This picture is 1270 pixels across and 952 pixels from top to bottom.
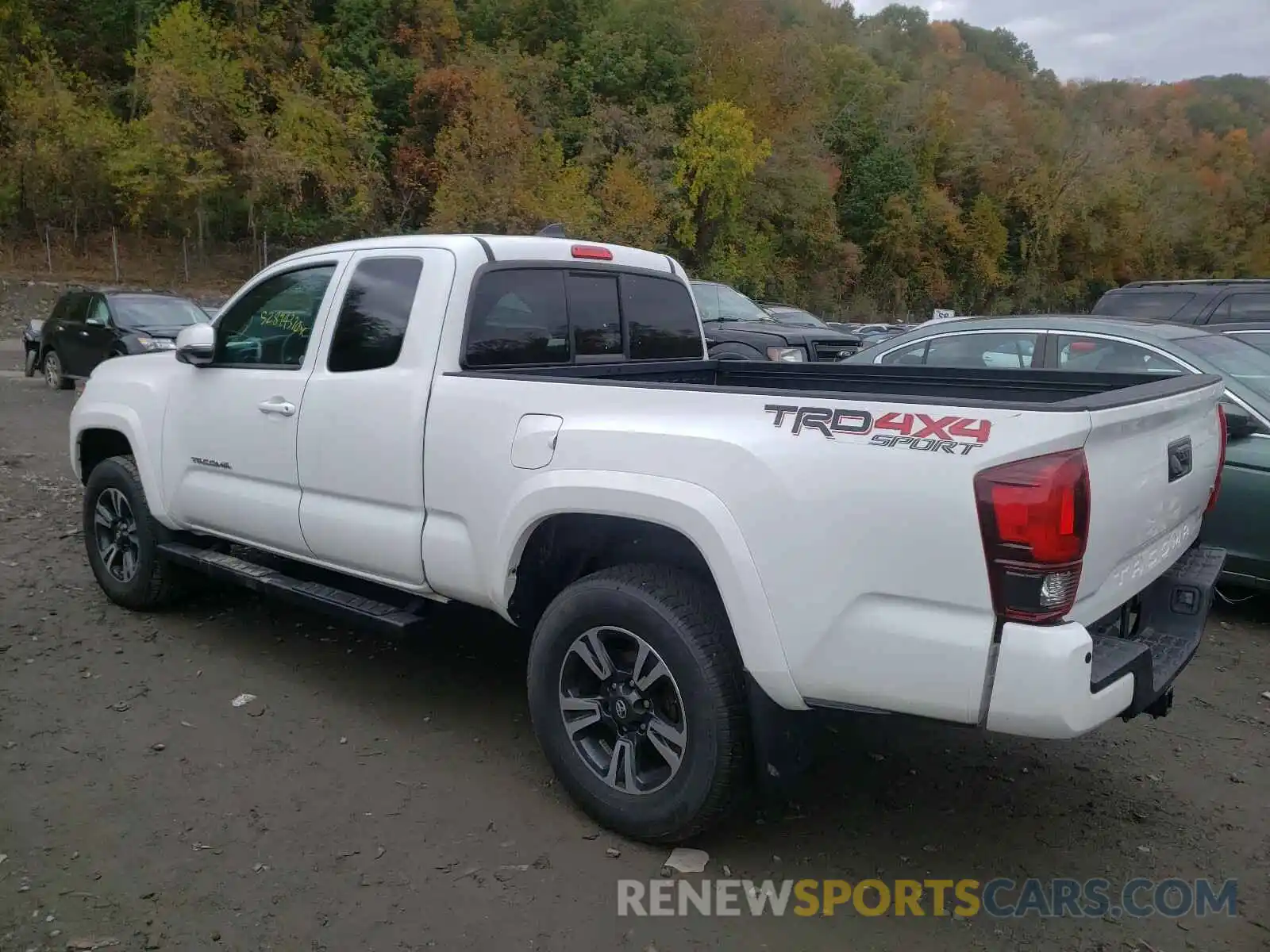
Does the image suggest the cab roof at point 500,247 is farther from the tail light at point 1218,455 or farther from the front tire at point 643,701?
the tail light at point 1218,455

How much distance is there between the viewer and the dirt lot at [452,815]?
9.28ft

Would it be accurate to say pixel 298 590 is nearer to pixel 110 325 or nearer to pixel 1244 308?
pixel 1244 308

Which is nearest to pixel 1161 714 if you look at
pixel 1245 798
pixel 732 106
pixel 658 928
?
pixel 1245 798

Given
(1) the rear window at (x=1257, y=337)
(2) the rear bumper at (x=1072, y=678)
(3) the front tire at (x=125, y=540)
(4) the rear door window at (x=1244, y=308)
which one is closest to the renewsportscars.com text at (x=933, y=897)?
(2) the rear bumper at (x=1072, y=678)

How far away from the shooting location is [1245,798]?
3.60 m

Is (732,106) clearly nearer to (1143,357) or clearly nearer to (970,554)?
(1143,357)

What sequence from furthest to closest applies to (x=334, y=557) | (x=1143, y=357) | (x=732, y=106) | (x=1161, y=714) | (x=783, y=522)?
(x=732, y=106), (x=1143, y=357), (x=334, y=557), (x=1161, y=714), (x=783, y=522)

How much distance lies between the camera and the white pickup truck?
8.04 ft

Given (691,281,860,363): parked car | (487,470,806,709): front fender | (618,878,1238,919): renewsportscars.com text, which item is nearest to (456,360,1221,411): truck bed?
(487,470,806,709): front fender

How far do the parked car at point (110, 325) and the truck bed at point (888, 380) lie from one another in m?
11.1

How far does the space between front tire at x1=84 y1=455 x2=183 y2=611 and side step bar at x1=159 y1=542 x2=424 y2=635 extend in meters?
0.14

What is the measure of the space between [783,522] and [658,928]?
1.27 m

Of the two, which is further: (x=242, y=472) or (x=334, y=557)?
(x=242, y=472)

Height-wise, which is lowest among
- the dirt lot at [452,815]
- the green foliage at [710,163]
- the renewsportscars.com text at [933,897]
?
the renewsportscars.com text at [933,897]
